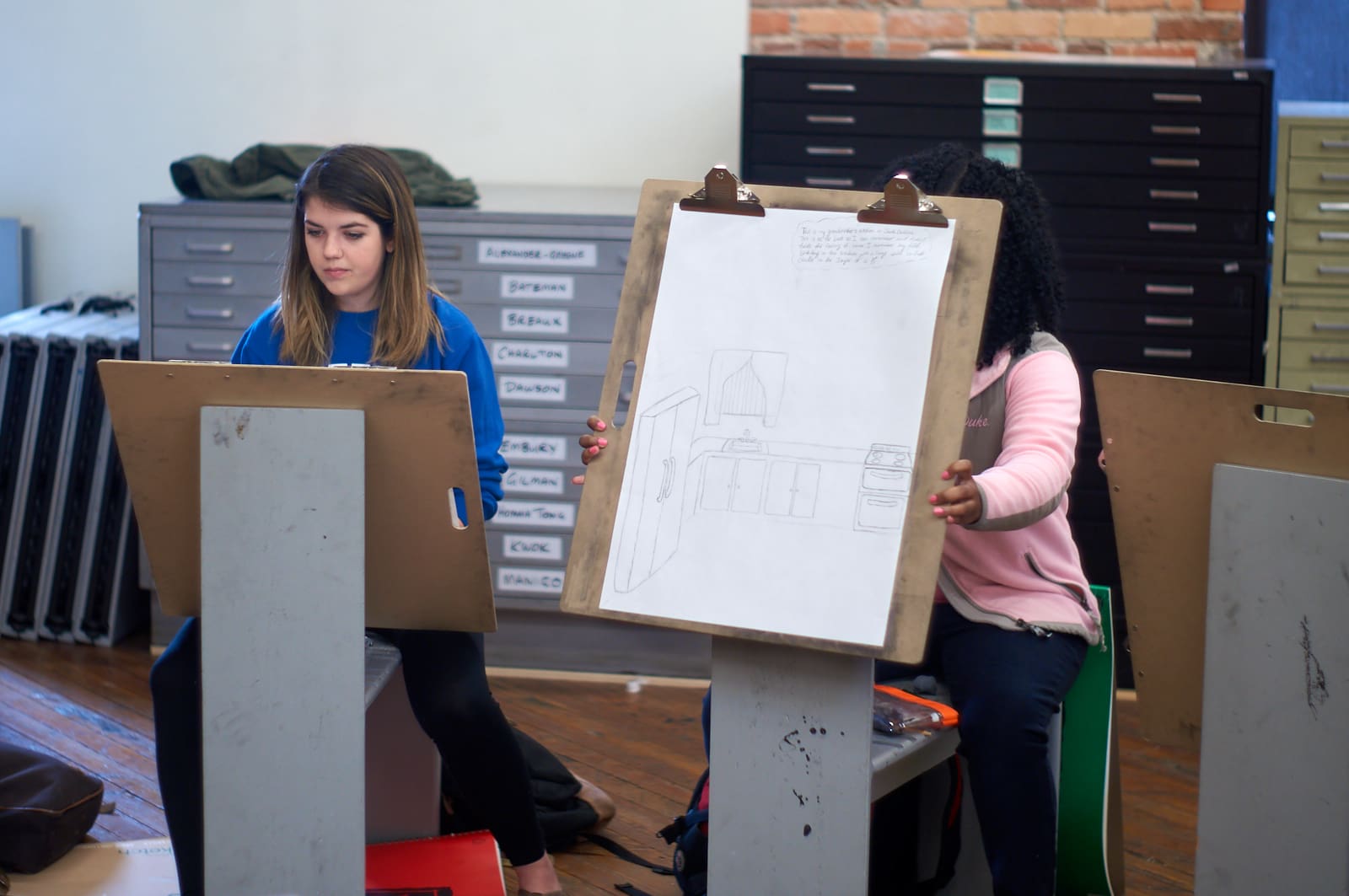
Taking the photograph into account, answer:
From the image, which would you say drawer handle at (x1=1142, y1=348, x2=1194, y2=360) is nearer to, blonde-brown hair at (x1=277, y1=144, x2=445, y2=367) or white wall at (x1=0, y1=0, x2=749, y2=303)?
white wall at (x1=0, y1=0, x2=749, y2=303)

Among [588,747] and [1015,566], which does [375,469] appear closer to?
[1015,566]

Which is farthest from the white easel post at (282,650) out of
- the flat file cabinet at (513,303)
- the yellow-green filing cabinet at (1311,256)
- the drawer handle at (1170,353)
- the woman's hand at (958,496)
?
the yellow-green filing cabinet at (1311,256)

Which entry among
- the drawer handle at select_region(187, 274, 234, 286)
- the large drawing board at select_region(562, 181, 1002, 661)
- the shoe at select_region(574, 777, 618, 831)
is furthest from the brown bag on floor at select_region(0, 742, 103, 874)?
the drawer handle at select_region(187, 274, 234, 286)

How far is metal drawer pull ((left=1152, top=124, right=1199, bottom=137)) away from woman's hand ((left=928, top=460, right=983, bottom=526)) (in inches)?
78.6

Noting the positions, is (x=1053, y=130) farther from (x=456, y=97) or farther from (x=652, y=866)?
(x=652, y=866)

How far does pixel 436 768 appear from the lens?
2252 millimetres

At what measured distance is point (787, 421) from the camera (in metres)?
1.59

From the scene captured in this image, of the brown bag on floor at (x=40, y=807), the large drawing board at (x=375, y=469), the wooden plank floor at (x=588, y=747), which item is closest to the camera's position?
the large drawing board at (x=375, y=469)

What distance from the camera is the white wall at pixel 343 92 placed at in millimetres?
3711

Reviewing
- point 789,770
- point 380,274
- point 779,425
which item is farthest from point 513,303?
point 789,770

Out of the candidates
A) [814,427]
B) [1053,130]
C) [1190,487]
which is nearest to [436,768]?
[814,427]

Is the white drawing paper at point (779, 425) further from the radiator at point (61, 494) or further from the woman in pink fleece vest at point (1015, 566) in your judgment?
the radiator at point (61, 494)

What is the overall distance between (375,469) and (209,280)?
6.33 feet

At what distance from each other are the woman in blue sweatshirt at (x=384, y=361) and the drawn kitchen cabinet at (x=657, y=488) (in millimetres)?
368
